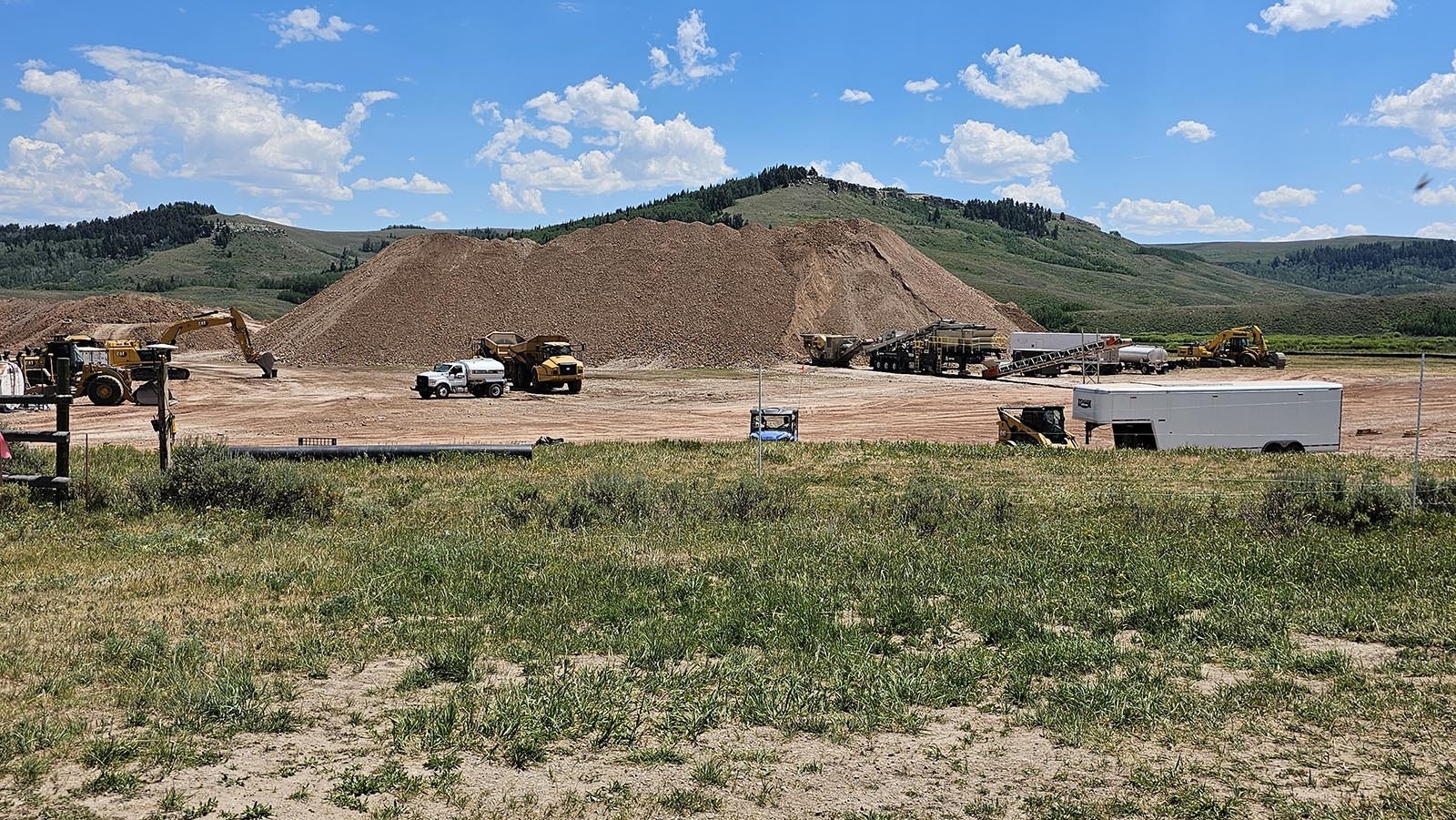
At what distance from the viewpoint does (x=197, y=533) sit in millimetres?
12992

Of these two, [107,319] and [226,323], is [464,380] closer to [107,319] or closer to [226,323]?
[226,323]

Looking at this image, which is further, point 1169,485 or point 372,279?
point 372,279

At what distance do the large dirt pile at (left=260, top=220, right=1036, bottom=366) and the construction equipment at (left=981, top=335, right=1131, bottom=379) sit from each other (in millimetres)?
12377

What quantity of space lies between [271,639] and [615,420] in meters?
26.9

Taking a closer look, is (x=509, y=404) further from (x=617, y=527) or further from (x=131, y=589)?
(x=131, y=589)

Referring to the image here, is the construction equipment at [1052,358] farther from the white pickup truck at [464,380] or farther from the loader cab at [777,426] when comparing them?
the loader cab at [777,426]

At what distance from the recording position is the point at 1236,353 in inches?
2404

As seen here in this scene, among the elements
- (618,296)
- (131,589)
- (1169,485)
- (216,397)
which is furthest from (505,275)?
(131,589)

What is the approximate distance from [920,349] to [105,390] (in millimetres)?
37729

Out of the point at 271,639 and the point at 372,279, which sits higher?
the point at 372,279

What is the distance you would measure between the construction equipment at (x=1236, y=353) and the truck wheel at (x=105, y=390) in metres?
53.2

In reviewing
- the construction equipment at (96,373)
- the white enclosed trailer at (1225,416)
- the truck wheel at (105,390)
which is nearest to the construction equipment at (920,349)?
the white enclosed trailer at (1225,416)

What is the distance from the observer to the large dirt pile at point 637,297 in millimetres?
63312

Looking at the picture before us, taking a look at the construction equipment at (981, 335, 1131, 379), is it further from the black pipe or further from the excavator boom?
the black pipe
